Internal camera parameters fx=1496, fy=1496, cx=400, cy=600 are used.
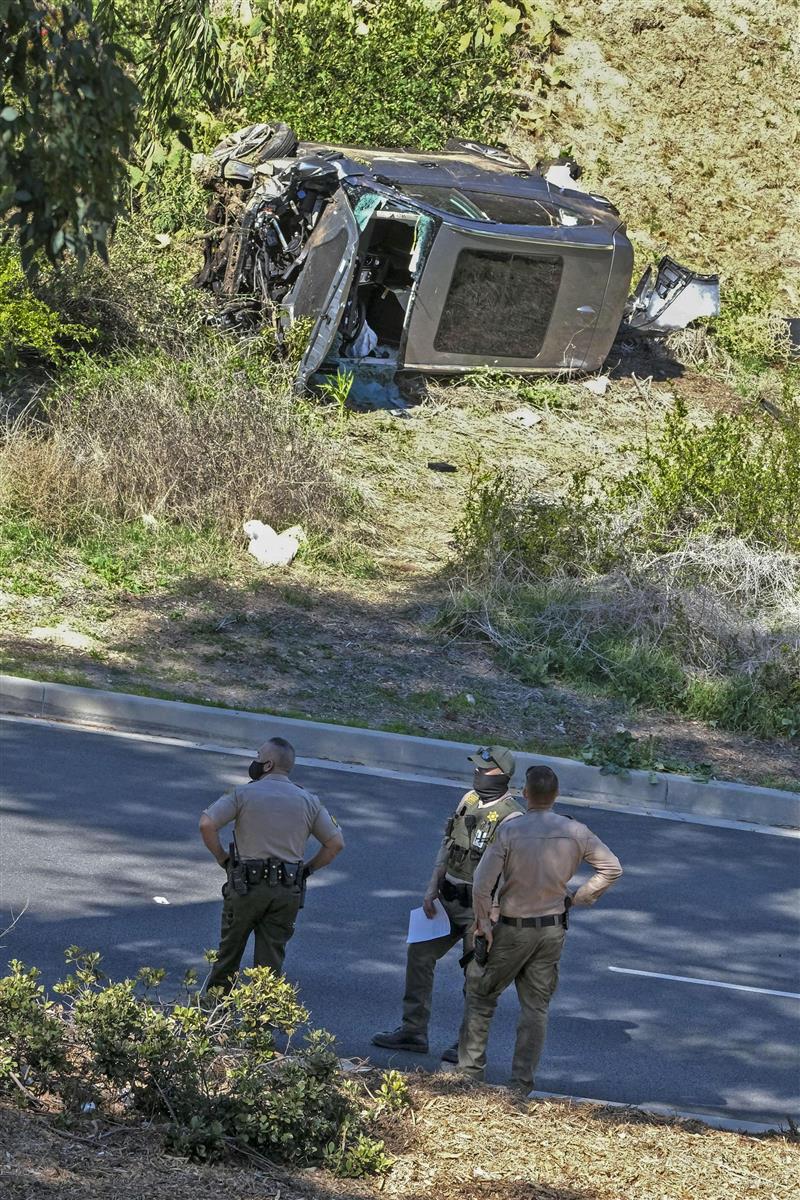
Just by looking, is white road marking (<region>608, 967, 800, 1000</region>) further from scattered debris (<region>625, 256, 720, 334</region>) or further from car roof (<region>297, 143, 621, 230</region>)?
Answer: scattered debris (<region>625, 256, 720, 334</region>)

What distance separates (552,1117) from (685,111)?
2286 centimetres

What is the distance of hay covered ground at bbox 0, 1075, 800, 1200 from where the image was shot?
4.39 metres

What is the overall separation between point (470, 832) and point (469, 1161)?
1.96m

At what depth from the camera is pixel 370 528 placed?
48.5 feet

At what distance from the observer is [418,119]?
22.1 metres

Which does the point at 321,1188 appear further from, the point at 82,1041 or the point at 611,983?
the point at 611,983

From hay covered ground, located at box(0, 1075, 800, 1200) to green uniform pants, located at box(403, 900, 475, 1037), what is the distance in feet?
2.93

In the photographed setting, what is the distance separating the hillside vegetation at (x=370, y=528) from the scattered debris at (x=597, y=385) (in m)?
0.23

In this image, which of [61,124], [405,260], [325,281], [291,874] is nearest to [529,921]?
[291,874]

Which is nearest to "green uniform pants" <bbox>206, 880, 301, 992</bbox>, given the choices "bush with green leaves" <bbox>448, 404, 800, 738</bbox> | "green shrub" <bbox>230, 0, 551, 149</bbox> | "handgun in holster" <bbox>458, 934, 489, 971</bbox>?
"handgun in holster" <bbox>458, 934, 489, 971</bbox>

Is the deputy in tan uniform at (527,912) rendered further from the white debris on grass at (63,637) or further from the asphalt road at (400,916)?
the white debris on grass at (63,637)

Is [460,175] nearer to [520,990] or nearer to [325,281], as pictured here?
[325,281]

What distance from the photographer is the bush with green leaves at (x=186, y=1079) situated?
4.81 m

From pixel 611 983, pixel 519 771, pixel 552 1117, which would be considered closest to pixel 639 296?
pixel 519 771
